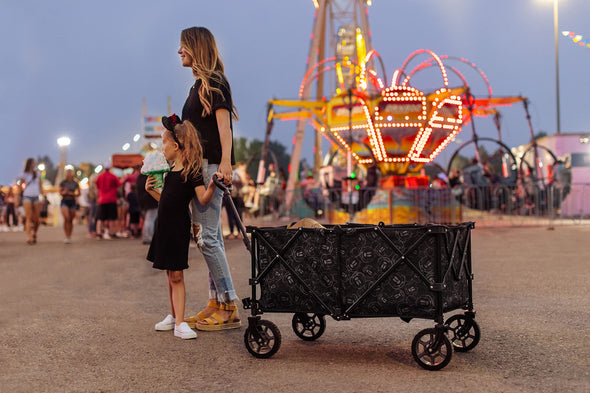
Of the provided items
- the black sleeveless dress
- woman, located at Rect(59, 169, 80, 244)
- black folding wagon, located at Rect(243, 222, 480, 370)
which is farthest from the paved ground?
woman, located at Rect(59, 169, 80, 244)

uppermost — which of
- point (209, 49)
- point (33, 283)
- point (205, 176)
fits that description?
point (209, 49)

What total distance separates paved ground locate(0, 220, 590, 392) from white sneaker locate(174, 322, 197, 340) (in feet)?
0.18

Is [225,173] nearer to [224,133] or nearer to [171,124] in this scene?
[224,133]

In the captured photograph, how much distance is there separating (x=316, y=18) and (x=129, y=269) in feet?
72.6

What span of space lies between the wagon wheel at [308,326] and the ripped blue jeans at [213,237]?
0.63 metres

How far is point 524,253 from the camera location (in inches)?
453

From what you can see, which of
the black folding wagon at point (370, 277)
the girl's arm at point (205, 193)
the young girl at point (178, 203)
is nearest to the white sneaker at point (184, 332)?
the young girl at point (178, 203)

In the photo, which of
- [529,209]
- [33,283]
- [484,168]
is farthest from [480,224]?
[33,283]

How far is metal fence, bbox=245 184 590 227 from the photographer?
19250mm

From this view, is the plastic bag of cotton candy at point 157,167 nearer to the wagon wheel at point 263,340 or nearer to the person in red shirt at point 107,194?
the wagon wheel at point 263,340

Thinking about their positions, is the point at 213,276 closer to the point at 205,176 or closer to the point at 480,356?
the point at 205,176

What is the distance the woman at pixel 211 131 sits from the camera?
5277mm

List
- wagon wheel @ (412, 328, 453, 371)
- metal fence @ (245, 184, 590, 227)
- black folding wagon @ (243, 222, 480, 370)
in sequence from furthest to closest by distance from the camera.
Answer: metal fence @ (245, 184, 590, 227)
black folding wagon @ (243, 222, 480, 370)
wagon wheel @ (412, 328, 453, 371)

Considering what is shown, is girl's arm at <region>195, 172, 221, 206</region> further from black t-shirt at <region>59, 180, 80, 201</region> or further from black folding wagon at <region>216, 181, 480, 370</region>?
black t-shirt at <region>59, 180, 80, 201</region>
